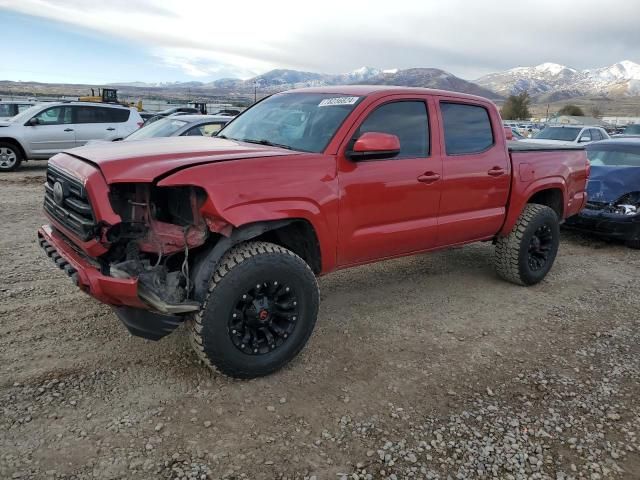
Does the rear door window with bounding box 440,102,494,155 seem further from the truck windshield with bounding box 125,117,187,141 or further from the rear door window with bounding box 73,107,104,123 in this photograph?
the rear door window with bounding box 73,107,104,123

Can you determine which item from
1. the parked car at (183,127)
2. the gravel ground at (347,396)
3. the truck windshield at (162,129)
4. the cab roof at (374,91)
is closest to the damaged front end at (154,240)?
the gravel ground at (347,396)

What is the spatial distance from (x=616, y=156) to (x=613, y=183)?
4.23ft

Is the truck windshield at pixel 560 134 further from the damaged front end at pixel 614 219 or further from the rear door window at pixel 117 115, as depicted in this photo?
the rear door window at pixel 117 115

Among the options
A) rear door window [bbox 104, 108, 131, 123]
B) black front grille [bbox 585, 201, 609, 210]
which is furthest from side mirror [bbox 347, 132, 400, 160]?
rear door window [bbox 104, 108, 131, 123]

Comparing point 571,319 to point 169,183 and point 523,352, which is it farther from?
point 169,183

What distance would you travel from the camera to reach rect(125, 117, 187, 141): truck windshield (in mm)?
8734

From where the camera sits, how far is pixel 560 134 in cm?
1625

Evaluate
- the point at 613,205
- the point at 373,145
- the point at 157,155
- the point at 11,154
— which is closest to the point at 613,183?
the point at 613,205

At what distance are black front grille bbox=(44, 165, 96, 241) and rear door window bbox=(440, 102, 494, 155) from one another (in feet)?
9.51

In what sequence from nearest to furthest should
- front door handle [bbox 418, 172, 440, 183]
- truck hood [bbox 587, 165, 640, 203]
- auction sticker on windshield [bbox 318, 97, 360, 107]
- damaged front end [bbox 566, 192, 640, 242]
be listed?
auction sticker on windshield [bbox 318, 97, 360, 107] → front door handle [bbox 418, 172, 440, 183] → damaged front end [bbox 566, 192, 640, 242] → truck hood [bbox 587, 165, 640, 203]

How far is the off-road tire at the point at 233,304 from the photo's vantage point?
10.0ft

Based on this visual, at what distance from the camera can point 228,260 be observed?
3143mm

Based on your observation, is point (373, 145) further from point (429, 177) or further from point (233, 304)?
point (233, 304)

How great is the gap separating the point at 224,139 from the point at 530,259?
11.2 ft
